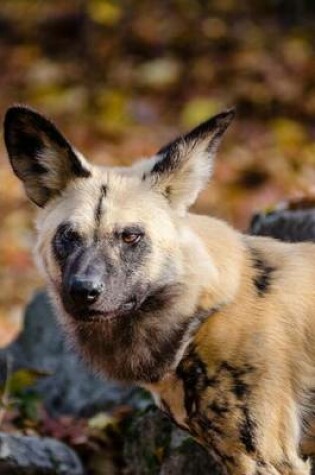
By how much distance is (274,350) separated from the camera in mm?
4352

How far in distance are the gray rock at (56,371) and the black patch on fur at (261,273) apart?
1.67 metres

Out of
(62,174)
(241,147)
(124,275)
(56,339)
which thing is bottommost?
(56,339)

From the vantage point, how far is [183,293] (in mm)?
4508

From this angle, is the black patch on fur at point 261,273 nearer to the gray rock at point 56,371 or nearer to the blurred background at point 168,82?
the gray rock at point 56,371

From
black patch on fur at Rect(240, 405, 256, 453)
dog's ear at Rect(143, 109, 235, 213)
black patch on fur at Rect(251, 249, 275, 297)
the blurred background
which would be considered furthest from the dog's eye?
the blurred background

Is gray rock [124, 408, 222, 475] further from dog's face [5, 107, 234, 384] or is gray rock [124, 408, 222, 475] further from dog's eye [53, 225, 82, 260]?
dog's eye [53, 225, 82, 260]

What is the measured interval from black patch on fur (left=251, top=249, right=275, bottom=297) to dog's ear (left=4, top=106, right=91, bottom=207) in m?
0.79

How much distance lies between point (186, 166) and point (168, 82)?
27.2ft

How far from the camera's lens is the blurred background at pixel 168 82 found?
11055 millimetres

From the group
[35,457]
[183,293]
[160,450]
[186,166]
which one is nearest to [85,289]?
[183,293]

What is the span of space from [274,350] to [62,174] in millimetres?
1169

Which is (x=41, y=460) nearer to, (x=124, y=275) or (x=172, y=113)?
(x=124, y=275)

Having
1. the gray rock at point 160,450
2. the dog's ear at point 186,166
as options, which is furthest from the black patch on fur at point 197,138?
the gray rock at point 160,450

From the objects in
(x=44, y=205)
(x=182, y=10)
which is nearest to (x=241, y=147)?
(x=182, y=10)
